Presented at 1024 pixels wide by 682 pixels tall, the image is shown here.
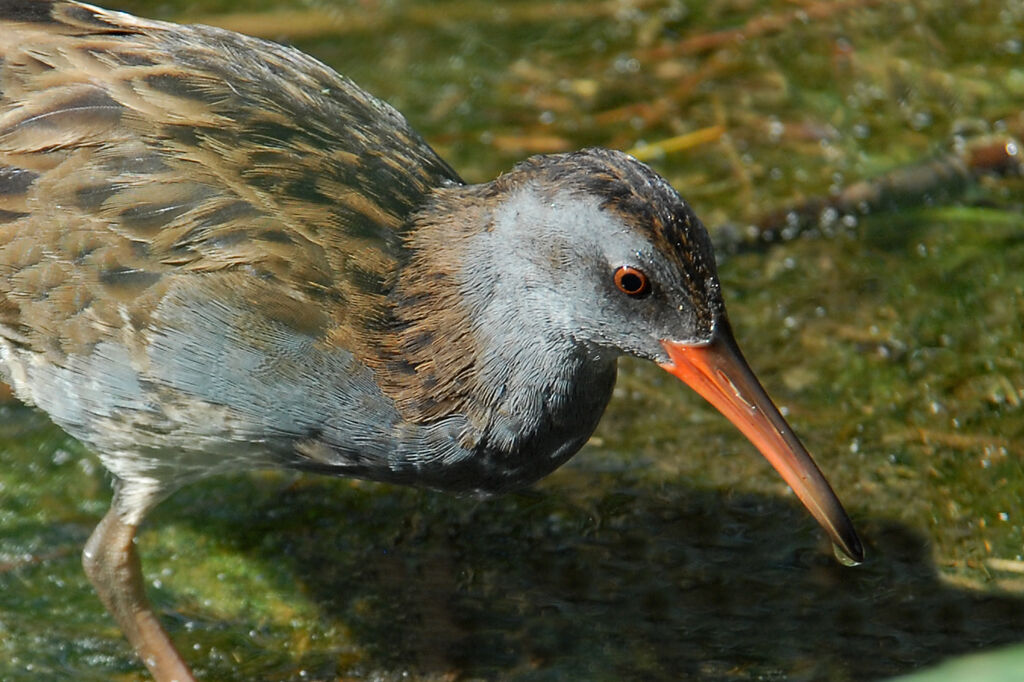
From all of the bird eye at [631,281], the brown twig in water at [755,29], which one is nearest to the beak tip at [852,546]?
the bird eye at [631,281]

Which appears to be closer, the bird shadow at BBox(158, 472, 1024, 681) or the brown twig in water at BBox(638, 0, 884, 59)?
the bird shadow at BBox(158, 472, 1024, 681)

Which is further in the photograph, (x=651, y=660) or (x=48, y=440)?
(x=48, y=440)

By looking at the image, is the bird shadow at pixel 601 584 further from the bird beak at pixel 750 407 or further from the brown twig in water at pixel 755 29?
the brown twig in water at pixel 755 29

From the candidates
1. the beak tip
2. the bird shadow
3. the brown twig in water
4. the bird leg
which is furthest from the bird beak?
the brown twig in water

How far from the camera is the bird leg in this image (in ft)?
15.2

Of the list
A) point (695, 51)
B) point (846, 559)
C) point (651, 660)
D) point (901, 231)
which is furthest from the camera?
point (695, 51)

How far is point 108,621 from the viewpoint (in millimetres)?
4949

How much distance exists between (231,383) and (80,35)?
1.25m

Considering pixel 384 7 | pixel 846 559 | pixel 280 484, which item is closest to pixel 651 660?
pixel 846 559

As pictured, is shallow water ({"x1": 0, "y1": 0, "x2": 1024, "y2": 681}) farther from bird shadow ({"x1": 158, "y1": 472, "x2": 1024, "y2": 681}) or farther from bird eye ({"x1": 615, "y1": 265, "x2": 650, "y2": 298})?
bird eye ({"x1": 615, "y1": 265, "x2": 650, "y2": 298})

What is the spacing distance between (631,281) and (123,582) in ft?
6.53

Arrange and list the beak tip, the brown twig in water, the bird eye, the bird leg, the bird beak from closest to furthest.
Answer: the bird eye, the bird beak, the beak tip, the bird leg, the brown twig in water

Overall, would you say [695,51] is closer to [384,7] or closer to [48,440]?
[384,7]

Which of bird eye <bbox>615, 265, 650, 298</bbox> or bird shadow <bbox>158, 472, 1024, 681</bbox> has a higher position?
bird eye <bbox>615, 265, 650, 298</bbox>
